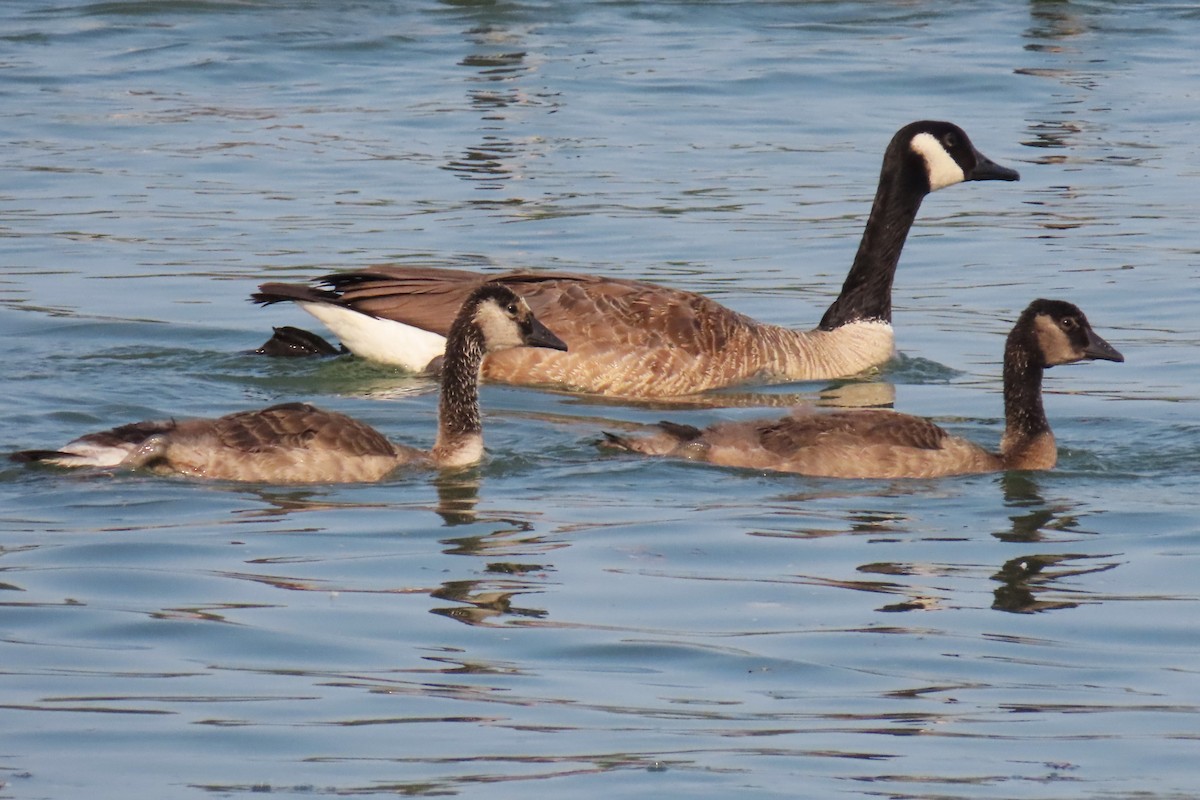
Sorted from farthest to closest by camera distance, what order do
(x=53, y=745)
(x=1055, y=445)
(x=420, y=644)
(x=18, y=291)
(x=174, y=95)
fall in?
1. (x=174, y=95)
2. (x=18, y=291)
3. (x=1055, y=445)
4. (x=420, y=644)
5. (x=53, y=745)

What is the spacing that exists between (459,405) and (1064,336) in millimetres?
3378

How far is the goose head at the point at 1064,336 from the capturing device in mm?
11570

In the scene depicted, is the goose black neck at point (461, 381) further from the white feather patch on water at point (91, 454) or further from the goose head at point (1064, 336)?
the goose head at point (1064, 336)

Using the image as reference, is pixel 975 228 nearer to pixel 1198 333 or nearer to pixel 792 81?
pixel 1198 333

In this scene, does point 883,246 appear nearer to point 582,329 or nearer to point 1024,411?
point 582,329

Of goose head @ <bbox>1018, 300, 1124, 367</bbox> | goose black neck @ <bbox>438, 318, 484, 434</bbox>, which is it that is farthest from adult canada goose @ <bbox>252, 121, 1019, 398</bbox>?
goose head @ <bbox>1018, 300, 1124, 367</bbox>

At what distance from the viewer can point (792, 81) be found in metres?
27.5

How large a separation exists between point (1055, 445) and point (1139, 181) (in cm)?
1036

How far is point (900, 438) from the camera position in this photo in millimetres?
11094

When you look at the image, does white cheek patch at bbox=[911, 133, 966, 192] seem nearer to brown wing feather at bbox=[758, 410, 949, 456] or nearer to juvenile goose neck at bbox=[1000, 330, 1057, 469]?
juvenile goose neck at bbox=[1000, 330, 1057, 469]

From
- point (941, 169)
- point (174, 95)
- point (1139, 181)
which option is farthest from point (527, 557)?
point (174, 95)

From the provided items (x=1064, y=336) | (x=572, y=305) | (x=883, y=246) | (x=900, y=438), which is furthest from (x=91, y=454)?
(x=883, y=246)

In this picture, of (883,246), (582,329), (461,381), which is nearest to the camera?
(461,381)

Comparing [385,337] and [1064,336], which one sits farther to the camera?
[385,337]
